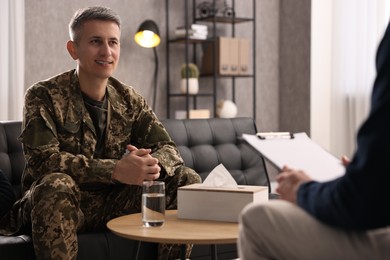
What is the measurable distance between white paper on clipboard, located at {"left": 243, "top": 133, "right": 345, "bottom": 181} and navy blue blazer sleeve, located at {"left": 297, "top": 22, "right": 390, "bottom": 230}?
0.30 m

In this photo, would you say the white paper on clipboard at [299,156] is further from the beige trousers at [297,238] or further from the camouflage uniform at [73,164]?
the camouflage uniform at [73,164]

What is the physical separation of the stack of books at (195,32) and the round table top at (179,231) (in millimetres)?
2925

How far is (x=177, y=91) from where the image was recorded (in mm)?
5199

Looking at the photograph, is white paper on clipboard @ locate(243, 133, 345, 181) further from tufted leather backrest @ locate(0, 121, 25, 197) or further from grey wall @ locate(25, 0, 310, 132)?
grey wall @ locate(25, 0, 310, 132)

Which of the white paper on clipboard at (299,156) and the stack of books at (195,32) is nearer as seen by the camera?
the white paper on clipboard at (299,156)

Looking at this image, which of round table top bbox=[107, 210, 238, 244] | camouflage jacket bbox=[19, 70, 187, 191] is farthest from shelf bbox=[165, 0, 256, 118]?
round table top bbox=[107, 210, 238, 244]

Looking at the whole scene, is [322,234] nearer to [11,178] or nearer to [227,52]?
[11,178]

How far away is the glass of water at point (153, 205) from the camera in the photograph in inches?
81.2

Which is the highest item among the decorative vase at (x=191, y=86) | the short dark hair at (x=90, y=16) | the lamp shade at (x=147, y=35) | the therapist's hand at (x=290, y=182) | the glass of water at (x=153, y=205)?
the lamp shade at (x=147, y=35)

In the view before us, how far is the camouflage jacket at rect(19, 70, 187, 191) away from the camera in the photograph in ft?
7.91

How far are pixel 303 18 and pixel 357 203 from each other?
4509mm

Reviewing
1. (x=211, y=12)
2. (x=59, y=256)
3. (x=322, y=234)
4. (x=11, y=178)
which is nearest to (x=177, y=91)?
(x=211, y=12)

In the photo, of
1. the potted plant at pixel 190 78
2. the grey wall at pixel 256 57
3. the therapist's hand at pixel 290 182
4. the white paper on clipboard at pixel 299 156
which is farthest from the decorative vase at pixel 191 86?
the therapist's hand at pixel 290 182

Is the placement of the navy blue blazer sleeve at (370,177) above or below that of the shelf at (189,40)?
below
